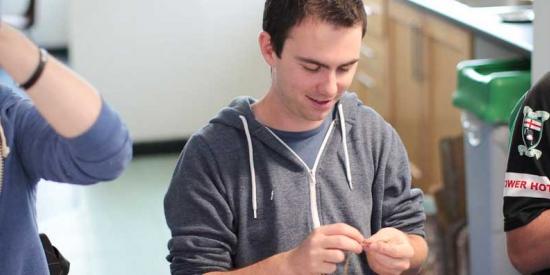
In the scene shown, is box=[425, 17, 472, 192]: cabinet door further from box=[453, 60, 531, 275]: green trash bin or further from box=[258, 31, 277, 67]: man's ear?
box=[258, 31, 277, 67]: man's ear

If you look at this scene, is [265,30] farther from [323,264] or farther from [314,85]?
[323,264]

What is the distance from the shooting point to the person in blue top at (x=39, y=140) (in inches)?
48.3

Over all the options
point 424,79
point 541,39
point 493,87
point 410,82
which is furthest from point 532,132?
point 410,82

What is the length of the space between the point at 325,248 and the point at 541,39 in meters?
1.48

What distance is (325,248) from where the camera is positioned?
1.57 metres

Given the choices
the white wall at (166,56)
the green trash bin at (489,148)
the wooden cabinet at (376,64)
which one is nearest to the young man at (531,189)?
the green trash bin at (489,148)

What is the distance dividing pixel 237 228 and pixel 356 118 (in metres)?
0.31

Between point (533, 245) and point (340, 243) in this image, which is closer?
point (340, 243)

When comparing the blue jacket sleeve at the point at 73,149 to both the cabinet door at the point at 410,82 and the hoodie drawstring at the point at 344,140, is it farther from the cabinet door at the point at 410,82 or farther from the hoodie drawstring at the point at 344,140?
the cabinet door at the point at 410,82

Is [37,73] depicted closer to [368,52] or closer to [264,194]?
[264,194]

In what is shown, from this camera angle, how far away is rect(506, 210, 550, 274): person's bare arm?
182cm

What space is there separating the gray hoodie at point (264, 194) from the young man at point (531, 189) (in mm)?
187

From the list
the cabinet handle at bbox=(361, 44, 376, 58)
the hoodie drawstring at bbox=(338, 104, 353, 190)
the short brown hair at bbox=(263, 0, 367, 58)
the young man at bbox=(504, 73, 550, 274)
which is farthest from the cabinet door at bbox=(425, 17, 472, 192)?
the short brown hair at bbox=(263, 0, 367, 58)

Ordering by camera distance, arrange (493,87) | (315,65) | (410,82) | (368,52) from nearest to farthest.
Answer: (315,65), (493,87), (410,82), (368,52)
